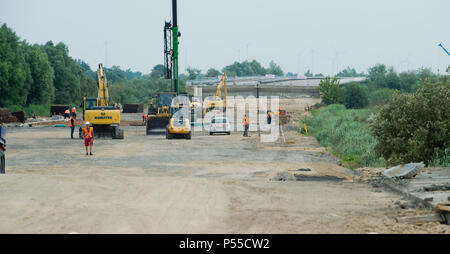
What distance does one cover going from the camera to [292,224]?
36.9ft

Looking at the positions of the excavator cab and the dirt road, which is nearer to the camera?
the dirt road

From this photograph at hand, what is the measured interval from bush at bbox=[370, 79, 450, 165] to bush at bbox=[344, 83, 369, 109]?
350 feet

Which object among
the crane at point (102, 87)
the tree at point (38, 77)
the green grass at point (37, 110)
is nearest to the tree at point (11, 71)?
the green grass at point (37, 110)

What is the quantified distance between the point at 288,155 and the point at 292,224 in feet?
59.6

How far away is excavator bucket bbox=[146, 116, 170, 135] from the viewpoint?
139 ft

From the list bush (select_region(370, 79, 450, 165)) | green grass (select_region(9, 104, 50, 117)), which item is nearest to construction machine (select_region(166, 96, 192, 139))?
bush (select_region(370, 79, 450, 165))

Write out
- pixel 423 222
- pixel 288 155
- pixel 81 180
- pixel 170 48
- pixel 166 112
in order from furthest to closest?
pixel 170 48 < pixel 166 112 < pixel 288 155 < pixel 81 180 < pixel 423 222

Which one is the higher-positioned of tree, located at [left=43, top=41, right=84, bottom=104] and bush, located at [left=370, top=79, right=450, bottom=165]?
tree, located at [left=43, top=41, right=84, bottom=104]

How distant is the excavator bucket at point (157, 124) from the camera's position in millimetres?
42406

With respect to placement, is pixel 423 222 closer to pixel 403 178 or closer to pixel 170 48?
pixel 403 178

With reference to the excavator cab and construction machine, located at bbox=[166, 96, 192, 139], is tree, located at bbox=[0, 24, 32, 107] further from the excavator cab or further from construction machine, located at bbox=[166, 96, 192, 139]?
construction machine, located at bbox=[166, 96, 192, 139]

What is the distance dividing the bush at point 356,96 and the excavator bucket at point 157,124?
299ft

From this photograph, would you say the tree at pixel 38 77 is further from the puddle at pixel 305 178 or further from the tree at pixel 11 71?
the puddle at pixel 305 178
